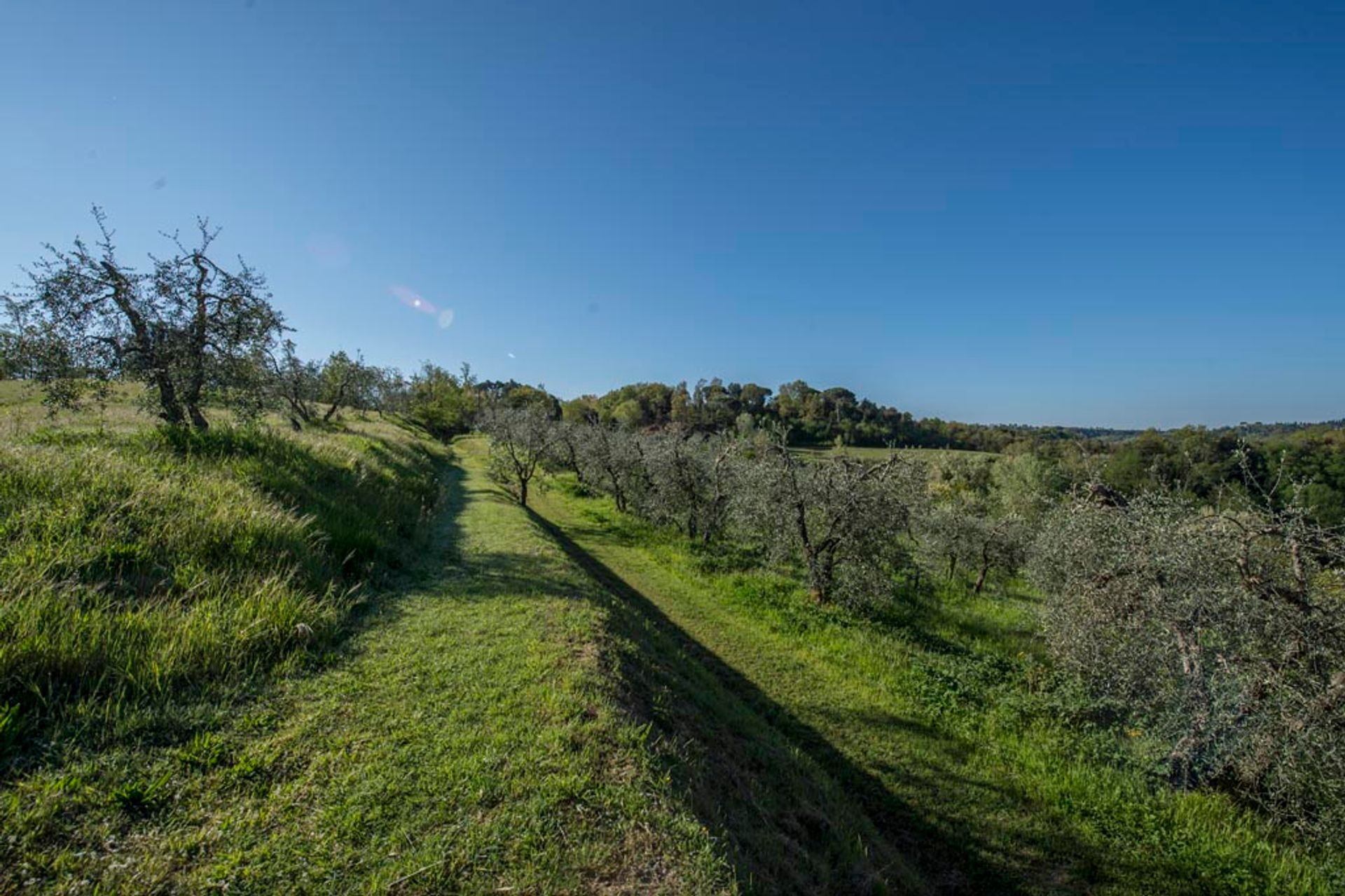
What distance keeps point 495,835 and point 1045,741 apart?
966 cm

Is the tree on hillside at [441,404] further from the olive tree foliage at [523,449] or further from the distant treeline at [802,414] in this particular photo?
the olive tree foliage at [523,449]

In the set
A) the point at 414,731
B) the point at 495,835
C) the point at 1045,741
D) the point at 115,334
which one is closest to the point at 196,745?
the point at 414,731

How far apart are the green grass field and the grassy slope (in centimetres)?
5

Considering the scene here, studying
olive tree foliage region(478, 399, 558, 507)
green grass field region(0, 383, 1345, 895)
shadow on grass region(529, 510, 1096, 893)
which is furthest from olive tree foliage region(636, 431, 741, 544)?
shadow on grass region(529, 510, 1096, 893)

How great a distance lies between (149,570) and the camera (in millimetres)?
5836

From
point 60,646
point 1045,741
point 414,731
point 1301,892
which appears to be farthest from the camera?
point 1045,741

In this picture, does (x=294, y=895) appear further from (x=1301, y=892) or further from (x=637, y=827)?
(x=1301, y=892)

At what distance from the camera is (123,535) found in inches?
237

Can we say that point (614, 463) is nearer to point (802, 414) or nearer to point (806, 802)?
point (806, 802)

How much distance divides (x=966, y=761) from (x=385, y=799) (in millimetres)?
8824

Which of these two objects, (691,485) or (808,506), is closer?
(808,506)

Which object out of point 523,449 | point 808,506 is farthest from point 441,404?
point 808,506

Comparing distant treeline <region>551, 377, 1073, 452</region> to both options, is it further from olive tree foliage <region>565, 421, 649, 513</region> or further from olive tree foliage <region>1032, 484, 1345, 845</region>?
olive tree foliage <region>1032, 484, 1345, 845</region>

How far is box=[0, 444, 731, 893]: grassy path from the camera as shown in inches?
113
